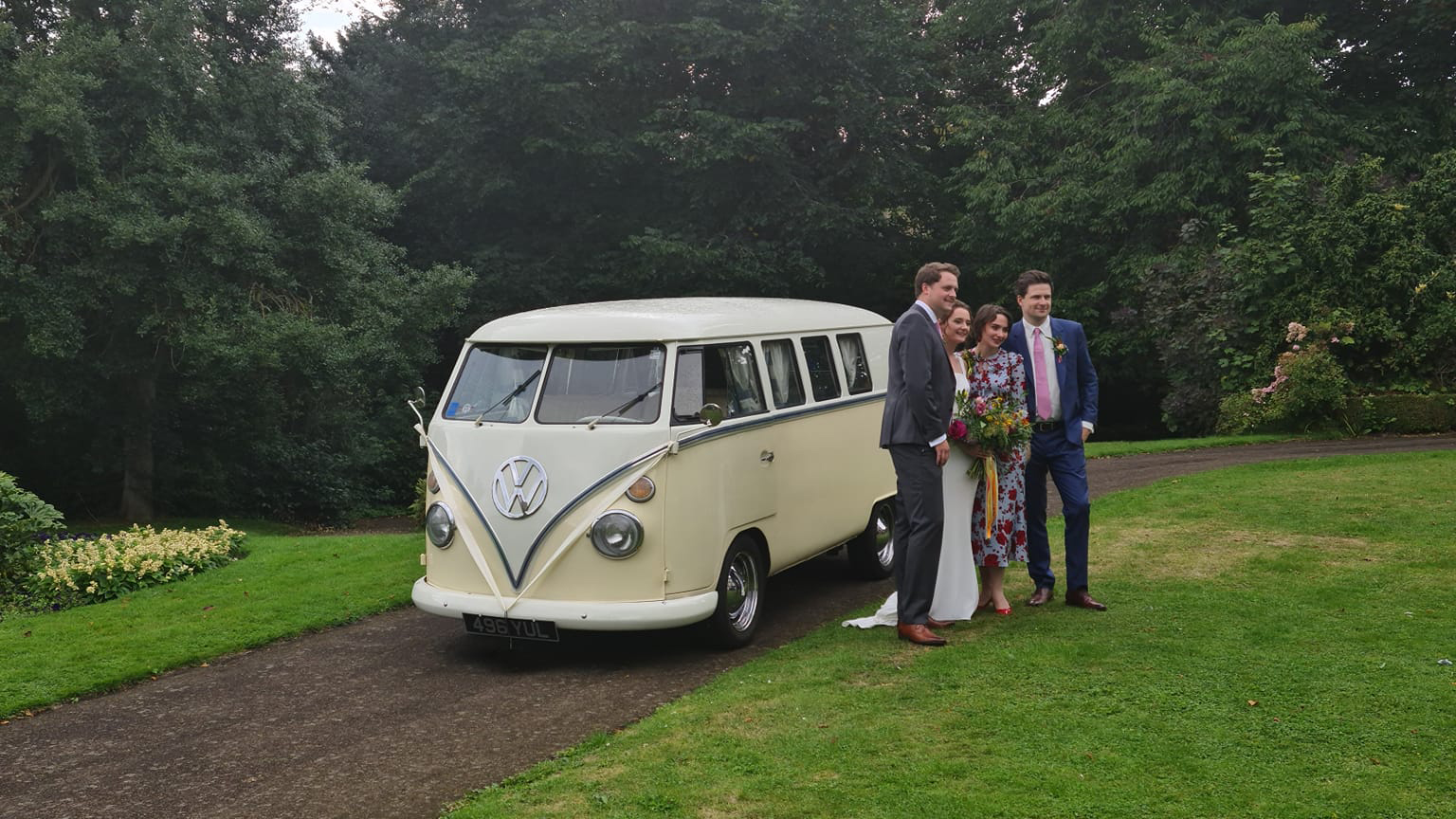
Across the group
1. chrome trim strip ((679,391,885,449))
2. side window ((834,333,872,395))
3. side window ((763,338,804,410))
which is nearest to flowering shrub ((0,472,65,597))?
chrome trim strip ((679,391,885,449))

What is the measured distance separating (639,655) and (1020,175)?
2290 centimetres

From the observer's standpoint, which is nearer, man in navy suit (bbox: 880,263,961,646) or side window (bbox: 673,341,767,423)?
man in navy suit (bbox: 880,263,961,646)

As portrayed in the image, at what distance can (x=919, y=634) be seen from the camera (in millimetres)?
7480

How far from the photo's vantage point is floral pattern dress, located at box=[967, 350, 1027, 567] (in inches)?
309

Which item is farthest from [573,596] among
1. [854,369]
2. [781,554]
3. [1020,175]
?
[1020,175]

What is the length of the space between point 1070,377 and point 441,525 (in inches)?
167

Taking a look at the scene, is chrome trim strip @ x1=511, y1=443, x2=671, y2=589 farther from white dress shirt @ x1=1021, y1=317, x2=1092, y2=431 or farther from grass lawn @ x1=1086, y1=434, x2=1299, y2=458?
grass lawn @ x1=1086, y1=434, x2=1299, y2=458

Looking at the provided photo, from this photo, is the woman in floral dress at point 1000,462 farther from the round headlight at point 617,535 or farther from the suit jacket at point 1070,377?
the round headlight at point 617,535

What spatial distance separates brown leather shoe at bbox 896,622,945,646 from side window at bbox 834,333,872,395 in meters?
2.67

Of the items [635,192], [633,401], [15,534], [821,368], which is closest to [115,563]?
[15,534]

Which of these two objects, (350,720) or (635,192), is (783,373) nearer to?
(350,720)

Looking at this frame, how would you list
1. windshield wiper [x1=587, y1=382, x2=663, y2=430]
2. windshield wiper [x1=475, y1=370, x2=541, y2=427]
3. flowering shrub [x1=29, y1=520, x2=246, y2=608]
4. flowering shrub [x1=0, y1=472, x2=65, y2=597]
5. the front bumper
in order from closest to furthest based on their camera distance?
the front bumper
windshield wiper [x1=587, y1=382, x2=663, y2=430]
windshield wiper [x1=475, y1=370, x2=541, y2=427]
flowering shrub [x1=29, y1=520, x2=246, y2=608]
flowering shrub [x1=0, y1=472, x2=65, y2=597]

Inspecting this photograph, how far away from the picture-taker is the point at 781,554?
338 inches

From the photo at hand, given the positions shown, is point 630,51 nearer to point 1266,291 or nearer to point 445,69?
point 445,69
